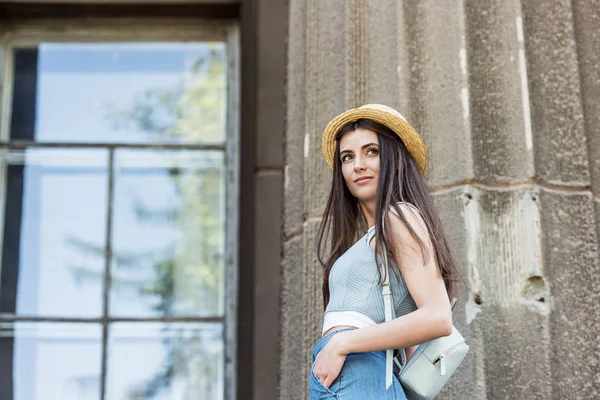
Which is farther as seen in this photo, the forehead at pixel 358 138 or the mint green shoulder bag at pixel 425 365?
the forehead at pixel 358 138

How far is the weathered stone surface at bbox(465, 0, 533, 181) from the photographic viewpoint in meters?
4.19

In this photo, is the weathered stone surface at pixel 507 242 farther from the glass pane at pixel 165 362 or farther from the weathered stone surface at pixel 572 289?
the glass pane at pixel 165 362

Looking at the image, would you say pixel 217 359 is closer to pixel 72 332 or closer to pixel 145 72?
pixel 72 332

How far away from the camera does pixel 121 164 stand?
5.46 m

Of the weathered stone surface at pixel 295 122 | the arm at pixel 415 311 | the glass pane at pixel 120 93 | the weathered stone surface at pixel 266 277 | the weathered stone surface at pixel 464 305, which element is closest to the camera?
the arm at pixel 415 311

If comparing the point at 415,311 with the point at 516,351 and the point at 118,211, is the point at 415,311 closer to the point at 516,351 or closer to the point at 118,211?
the point at 516,351

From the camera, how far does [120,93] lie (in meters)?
5.61

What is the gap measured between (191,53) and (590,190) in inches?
93.0

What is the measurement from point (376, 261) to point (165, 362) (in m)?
2.30

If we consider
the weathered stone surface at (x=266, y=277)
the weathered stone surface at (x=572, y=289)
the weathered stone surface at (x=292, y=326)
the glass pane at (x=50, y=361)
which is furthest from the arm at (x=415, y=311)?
the glass pane at (x=50, y=361)

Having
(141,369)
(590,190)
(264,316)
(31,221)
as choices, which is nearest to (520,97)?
(590,190)

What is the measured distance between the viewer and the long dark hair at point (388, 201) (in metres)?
3.18

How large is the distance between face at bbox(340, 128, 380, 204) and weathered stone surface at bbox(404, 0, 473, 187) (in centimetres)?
86

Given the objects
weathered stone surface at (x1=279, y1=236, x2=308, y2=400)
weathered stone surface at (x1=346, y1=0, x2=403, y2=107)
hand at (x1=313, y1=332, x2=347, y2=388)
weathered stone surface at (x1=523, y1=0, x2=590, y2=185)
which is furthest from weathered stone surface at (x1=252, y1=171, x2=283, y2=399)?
hand at (x1=313, y1=332, x2=347, y2=388)
